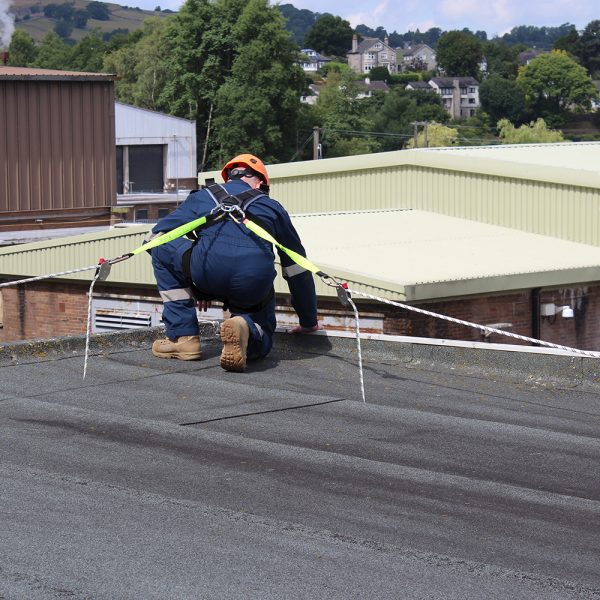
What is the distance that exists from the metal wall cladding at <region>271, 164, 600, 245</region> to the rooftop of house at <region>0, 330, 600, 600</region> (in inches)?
424

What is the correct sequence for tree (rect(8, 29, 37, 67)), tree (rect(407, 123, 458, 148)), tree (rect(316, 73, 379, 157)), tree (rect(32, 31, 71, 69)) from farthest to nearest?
tree (rect(32, 31, 71, 69)) → tree (rect(8, 29, 37, 67)) → tree (rect(407, 123, 458, 148)) → tree (rect(316, 73, 379, 157))

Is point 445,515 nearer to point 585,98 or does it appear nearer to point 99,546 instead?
point 99,546

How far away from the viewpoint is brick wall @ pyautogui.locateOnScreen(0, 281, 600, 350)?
1641cm

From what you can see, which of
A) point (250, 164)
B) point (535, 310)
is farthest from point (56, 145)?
point (250, 164)

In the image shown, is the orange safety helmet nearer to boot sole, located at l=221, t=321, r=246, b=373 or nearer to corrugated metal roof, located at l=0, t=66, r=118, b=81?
boot sole, located at l=221, t=321, r=246, b=373

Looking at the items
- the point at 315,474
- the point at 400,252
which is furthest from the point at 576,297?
the point at 315,474

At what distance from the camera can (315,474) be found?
7039 mm

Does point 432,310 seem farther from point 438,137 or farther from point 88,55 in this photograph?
point 88,55

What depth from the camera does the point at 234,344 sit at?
9.83m

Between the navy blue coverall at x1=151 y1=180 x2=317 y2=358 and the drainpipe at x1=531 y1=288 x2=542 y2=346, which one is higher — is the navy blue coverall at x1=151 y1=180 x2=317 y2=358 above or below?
above

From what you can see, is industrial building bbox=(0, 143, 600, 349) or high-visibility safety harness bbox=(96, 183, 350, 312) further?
industrial building bbox=(0, 143, 600, 349)

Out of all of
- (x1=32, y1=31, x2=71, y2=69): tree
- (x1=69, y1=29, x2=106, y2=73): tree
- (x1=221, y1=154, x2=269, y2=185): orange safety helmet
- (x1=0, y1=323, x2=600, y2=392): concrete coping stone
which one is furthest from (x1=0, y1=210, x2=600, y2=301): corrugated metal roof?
(x1=32, y1=31, x2=71, y2=69): tree

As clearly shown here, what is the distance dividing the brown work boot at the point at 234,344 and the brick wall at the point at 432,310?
6331 mm

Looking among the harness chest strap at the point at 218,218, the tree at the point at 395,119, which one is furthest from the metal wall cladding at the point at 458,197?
the tree at the point at 395,119
